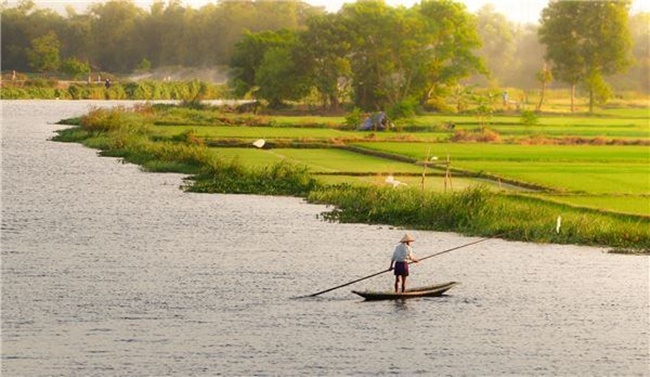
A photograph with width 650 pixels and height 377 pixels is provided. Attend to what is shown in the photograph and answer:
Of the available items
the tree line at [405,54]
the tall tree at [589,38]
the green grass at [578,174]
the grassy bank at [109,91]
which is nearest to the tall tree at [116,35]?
the grassy bank at [109,91]

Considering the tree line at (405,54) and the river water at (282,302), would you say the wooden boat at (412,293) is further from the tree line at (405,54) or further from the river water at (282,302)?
the tree line at (405,54)

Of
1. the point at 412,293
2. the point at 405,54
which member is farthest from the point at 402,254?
the point at 405,54

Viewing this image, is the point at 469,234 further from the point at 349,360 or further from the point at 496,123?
the point at 496,123

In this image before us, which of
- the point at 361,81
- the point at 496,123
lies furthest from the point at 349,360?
the point at 361,81

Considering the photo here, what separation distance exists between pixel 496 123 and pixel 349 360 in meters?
57.1

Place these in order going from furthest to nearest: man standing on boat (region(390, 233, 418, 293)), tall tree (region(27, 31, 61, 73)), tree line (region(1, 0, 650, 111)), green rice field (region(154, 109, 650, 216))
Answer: tall tree (region(27, 31, 61, 73)) → tree line (region(1, 0, 650, 111)) → green rice field (region(154, 109, 650, 216)) → man standing on boat (region(390, 233, 418, 293))

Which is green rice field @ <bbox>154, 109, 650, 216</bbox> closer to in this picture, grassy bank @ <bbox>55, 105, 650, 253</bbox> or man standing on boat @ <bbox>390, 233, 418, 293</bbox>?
grassy bank @ <bbox>55, 105, 650, 253</bbox>

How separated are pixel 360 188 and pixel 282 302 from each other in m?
13.1

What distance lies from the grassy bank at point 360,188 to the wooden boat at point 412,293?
6.03 metres

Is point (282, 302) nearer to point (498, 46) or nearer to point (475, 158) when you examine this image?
point (475, 158)

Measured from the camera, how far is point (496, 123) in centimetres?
7269

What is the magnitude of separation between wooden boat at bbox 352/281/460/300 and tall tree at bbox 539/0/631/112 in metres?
78.1

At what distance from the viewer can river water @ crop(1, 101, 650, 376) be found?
16641 millimetres

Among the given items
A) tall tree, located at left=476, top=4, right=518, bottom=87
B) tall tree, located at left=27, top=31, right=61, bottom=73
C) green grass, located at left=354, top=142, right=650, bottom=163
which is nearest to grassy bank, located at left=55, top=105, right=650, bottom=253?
green grass, located at left=354, top=142, right=650, bottom=163
